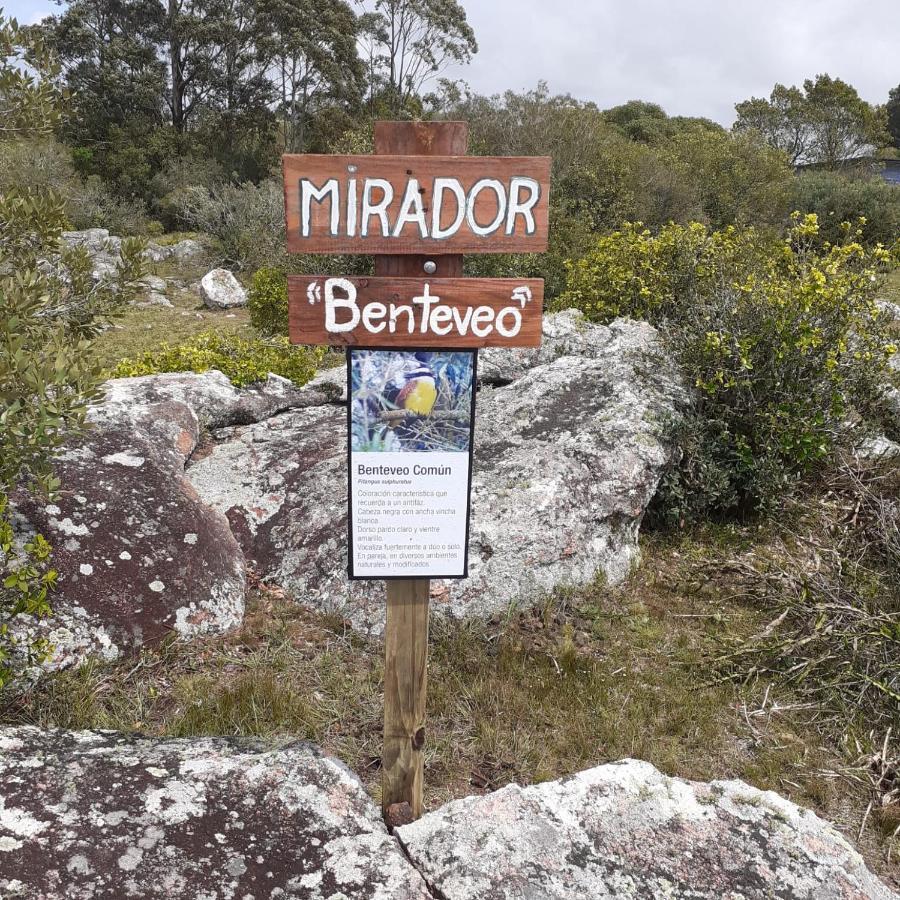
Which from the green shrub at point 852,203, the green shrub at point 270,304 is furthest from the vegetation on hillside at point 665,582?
the green shrub at point 852,203

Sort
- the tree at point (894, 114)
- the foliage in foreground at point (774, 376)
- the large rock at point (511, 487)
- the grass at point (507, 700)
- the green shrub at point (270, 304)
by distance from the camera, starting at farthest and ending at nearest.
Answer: the tree at point (894, 114)
the green shrub at point (270, 304)
the foliage in foreground at point (774, 376)
the large rock at point (511, 487)
the grass at point (507, 700)

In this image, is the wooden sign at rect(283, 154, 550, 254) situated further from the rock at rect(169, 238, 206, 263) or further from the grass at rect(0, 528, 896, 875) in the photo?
the rock at rect(169, 238, 206, 263)

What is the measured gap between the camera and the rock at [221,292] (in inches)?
548

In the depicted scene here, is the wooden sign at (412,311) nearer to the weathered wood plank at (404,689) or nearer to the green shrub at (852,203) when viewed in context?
the weathered wood plank at (404,689)

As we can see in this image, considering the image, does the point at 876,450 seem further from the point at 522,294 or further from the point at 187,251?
the point at 187,251

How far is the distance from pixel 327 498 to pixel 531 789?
7.57ft

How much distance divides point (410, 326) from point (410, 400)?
238 mm

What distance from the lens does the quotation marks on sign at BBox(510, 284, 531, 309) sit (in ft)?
7.19

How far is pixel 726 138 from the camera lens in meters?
21.8

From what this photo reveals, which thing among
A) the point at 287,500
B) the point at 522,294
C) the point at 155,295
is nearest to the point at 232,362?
the point at 287,500

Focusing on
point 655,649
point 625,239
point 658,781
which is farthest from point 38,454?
point 625,239

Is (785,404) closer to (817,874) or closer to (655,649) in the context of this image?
(655,649)

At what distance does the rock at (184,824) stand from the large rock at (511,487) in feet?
4.54

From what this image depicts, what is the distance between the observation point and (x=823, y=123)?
3512cm
